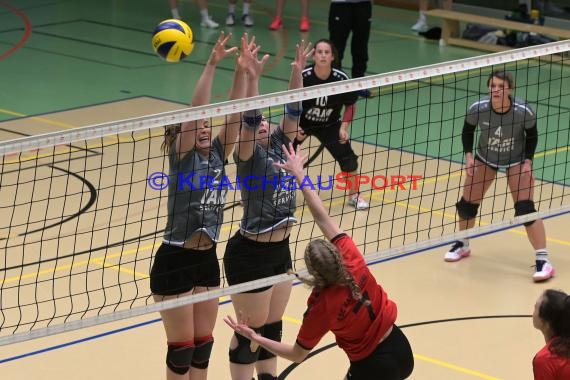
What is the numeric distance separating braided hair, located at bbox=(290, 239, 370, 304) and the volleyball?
275 centimetres

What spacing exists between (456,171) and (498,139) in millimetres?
2752

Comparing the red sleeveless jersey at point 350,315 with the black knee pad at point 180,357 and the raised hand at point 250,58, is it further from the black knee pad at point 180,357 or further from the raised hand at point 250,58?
the raised hand at point 250,58

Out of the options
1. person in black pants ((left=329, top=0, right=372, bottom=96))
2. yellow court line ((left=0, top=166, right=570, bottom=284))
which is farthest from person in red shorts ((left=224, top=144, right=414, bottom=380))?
person in black pants ((left=329, top=0, right=372, bottom=96))

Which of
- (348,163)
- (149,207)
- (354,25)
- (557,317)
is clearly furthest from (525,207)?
(354,25)

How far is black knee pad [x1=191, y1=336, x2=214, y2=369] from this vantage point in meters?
6.76

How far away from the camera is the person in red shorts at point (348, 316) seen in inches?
220

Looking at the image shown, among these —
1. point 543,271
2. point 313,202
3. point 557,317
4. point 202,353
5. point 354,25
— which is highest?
point 313,202

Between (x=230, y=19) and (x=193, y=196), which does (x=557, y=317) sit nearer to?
(x=193, y=196)

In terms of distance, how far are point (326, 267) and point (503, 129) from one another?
427 centimetres

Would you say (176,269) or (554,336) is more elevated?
(554,336)

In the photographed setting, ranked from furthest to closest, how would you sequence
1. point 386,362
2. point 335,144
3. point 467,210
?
point 335,144
point 467,210
point 386,362

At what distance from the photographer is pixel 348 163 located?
36.3 feet

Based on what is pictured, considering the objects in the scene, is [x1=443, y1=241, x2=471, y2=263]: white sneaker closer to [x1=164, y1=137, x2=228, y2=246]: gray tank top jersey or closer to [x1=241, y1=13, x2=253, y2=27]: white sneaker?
[x1=164, y1=137, x2=228, y2=246]: gray tank top jersey

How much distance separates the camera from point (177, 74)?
16.7 m
